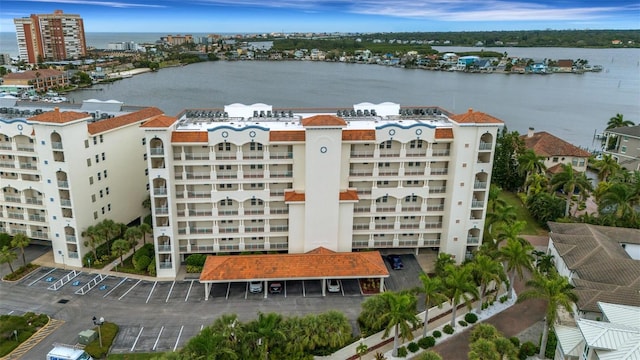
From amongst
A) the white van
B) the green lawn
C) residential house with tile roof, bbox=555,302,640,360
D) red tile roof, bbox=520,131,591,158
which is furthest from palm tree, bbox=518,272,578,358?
red tile roof, bbox=520,131,591,158

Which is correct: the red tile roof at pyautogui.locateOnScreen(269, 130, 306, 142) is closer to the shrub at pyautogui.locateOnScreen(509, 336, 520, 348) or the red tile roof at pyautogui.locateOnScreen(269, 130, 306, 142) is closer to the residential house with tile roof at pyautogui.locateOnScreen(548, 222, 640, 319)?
the shrub at pyautogui.locateOnScreen(509, 336, 520, 348)

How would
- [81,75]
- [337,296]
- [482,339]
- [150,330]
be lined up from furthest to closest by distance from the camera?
[81,75]
[337,296]
[150,330]
[482,339]

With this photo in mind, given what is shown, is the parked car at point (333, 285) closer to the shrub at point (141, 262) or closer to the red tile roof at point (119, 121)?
the shrub at point (141, 262)

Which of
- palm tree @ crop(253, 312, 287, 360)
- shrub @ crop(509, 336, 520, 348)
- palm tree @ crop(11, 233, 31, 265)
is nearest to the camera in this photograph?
palm tree @ crop(253, 312, 287, 360)

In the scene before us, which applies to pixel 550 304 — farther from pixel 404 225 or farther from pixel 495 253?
pixel 404 225

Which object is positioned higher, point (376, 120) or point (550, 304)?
point (376, 120)

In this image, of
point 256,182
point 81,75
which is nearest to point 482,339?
point 256,182

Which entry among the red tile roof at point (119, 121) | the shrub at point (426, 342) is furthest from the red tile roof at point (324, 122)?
the red tile roof at point (119, 121)
